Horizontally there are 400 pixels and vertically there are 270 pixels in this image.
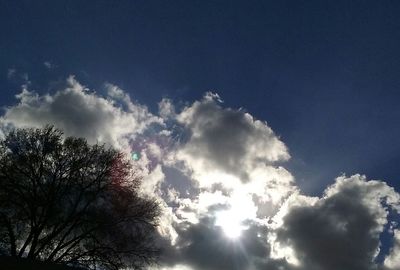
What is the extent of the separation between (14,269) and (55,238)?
37.3 feet

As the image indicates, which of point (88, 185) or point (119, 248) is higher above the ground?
point (88, 185)

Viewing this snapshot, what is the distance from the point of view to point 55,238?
28516 millimetres

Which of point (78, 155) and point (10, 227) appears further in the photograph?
point (78, 155)

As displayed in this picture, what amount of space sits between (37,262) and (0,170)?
1071cm

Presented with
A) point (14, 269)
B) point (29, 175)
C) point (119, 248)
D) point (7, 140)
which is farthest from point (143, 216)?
point (14, 269)

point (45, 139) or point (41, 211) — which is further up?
point (45, 139)

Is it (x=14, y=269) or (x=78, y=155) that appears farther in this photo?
(x=78, y=155)

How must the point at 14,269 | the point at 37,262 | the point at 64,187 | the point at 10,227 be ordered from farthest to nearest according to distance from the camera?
the point at 64,187 < the point at 10,227 < the point at 37,262 < the point at 14,269

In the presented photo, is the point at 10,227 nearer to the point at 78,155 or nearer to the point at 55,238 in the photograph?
the point at 55,238

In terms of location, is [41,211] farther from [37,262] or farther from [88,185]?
[37,262]

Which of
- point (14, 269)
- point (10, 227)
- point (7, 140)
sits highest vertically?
point (7, 140)

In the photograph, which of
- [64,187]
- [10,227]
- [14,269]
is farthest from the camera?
[64,187]

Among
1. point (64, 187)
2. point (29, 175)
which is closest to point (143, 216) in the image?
point (64, 187)

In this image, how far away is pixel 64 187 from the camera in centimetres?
2955
